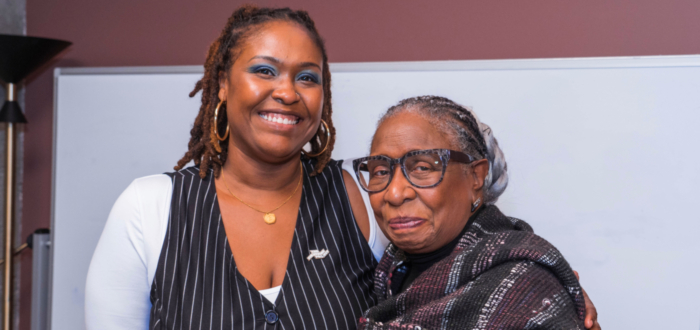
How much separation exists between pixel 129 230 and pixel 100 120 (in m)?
1.34

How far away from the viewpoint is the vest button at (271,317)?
1.21m

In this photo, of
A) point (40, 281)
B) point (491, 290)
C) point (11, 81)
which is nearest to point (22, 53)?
point (11, 81)

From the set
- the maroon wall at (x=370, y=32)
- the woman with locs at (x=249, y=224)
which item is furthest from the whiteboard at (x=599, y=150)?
the woman with locs at (x=249, y=224)

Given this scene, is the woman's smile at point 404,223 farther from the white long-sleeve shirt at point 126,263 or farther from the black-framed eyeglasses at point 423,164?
the white long-sleeve shirt at point 126,263

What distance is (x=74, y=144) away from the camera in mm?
2391

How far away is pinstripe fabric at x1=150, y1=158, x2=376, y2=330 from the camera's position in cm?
122

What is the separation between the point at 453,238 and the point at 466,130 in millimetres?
239

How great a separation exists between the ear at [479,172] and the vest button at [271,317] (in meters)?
0.55

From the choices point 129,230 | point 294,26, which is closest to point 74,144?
point 129,230

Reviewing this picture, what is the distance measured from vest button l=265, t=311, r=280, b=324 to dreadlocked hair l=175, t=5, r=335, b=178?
0.41m

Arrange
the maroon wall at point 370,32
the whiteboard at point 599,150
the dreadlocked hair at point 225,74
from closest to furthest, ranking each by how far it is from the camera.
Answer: the dreadlocked hair at point 225,74 < the whiteboard at point 599,150 < the maroon wall at point 370,32

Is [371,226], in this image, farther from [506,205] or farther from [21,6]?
[21,6]

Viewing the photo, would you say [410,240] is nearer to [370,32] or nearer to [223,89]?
[223,89]

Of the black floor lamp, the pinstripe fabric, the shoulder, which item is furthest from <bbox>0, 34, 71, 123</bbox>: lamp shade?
the shoulder
